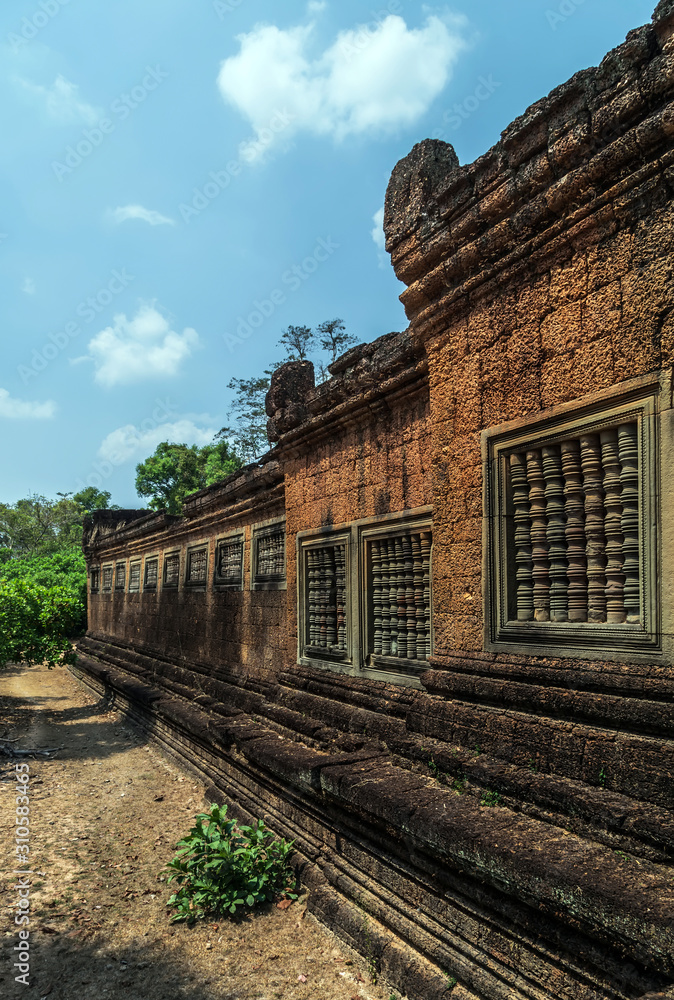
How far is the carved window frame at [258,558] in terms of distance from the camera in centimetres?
645

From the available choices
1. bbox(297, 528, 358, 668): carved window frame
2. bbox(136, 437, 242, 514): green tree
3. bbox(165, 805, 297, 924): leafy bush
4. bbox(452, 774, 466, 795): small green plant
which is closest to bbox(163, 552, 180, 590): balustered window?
bbox(297, 528, 358, 668): carved window frame

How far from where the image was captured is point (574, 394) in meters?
2.77

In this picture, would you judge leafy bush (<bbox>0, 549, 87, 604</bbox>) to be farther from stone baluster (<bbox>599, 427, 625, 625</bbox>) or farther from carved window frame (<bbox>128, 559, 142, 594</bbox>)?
stone baluster (<bbox>599, 427, 625, 625</bbox>)

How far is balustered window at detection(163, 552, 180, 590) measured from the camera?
33.6 ft

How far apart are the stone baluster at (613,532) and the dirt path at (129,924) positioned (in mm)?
2092

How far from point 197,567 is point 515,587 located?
6902 mm

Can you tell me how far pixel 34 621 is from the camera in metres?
10.0

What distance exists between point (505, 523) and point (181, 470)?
28.7m

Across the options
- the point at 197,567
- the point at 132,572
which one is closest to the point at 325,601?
the point at 197,567

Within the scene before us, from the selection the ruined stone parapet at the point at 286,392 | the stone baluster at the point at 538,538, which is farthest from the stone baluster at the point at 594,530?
the ruined stone parapet at the point at 286,392

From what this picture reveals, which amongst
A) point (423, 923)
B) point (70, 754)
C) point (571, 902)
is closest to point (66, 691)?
point (70, 754)

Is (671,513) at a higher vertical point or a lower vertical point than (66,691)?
higher

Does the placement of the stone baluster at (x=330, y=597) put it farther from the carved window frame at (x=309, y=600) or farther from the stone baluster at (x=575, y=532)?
the stone baluster at (x=575, y=532)

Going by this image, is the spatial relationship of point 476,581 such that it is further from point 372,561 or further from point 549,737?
point 372,561
